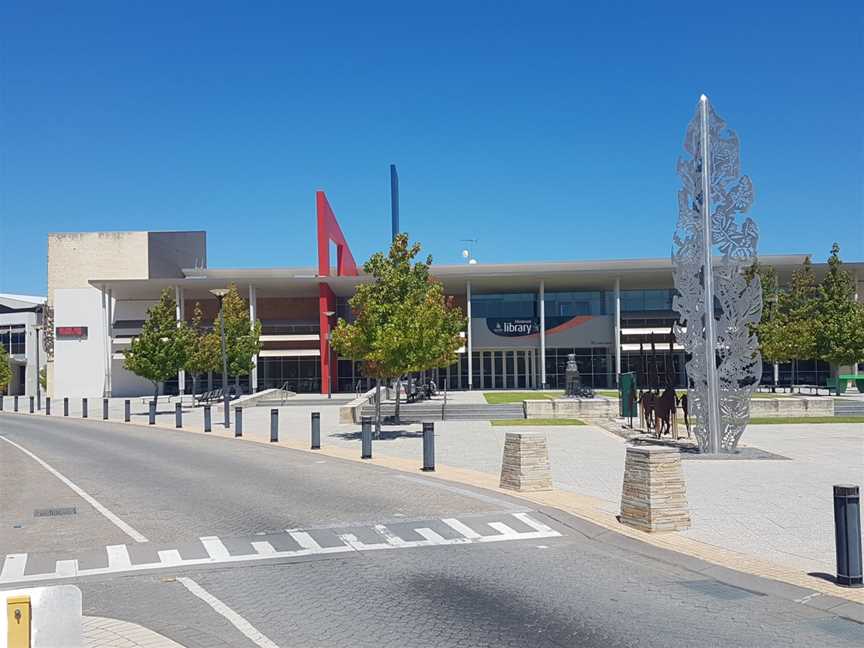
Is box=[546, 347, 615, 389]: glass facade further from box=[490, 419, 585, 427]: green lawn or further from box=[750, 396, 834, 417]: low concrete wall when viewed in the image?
box=[490, 419, 585, 427]: green lawn

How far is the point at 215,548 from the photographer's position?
9961mm

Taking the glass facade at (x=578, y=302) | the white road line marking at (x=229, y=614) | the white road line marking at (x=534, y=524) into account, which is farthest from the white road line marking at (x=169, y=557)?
the glass facade at (x=578, y=302)

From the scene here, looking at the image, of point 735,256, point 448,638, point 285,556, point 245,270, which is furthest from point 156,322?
point 448,638

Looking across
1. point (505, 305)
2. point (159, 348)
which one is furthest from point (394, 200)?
point (159, 348)

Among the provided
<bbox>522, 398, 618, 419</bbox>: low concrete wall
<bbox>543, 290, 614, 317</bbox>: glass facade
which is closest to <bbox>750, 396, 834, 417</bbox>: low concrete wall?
<bbox>522, 398, 618, 419</bbox>: low concrete wall

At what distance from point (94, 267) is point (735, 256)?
60458 mm

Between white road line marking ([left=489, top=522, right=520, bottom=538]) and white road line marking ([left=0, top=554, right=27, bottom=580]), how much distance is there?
5605 millimetres

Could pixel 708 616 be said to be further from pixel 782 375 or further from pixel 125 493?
pixel 782 375

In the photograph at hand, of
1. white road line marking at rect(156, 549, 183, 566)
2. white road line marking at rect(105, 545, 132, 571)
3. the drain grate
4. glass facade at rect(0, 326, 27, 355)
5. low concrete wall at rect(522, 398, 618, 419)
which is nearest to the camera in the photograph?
white road line marking at rect(105, 545, 132, 571)

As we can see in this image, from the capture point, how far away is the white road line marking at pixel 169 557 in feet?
30.5

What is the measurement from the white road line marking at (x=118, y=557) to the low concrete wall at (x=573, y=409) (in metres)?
23.3

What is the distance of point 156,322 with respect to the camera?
134 feet

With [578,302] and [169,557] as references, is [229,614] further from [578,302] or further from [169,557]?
[578,302]

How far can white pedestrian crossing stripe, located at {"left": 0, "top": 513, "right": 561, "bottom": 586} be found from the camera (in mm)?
9039
